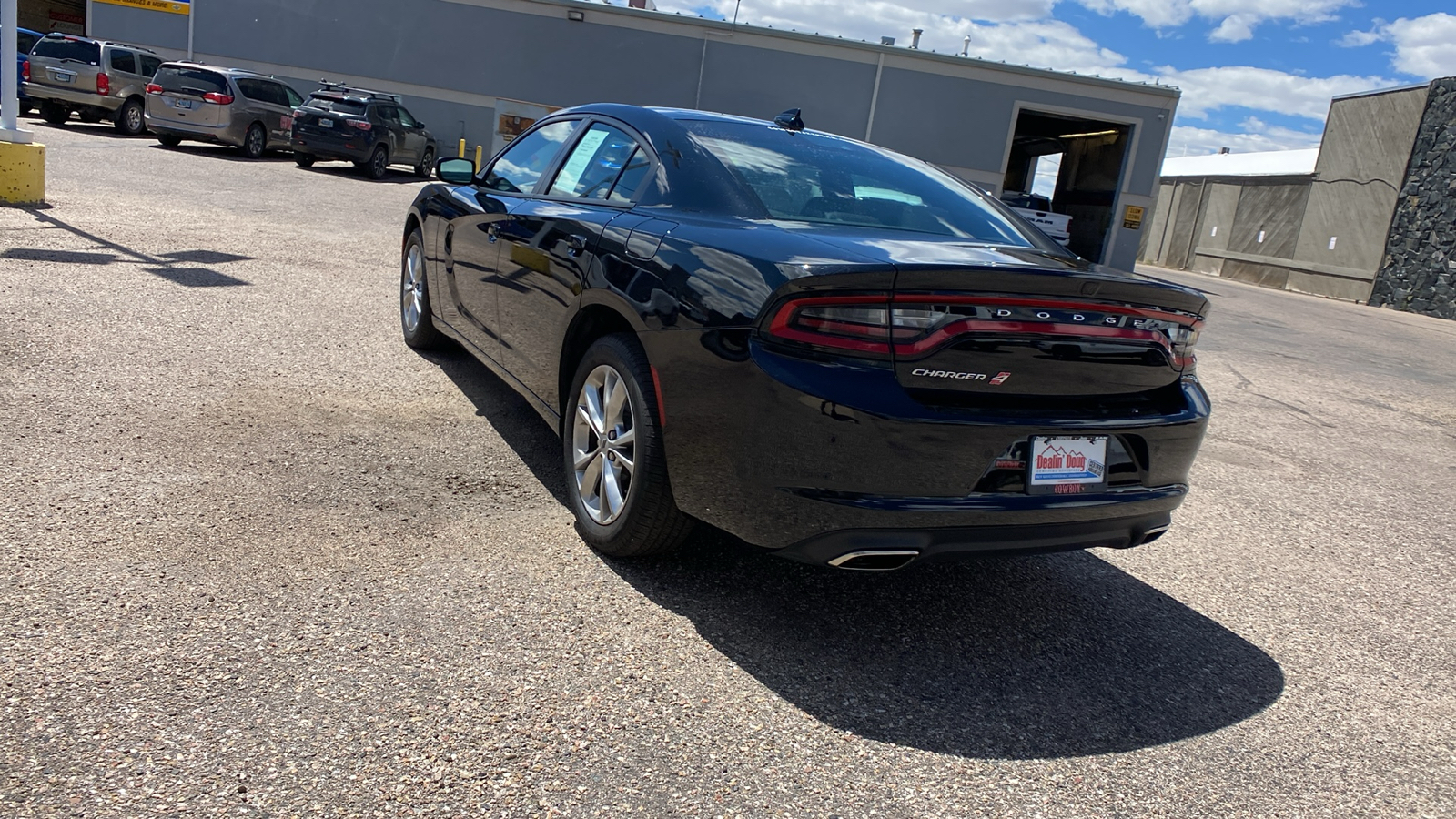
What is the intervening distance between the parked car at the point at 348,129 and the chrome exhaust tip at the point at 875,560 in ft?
59.8

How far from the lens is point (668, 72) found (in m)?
24.9

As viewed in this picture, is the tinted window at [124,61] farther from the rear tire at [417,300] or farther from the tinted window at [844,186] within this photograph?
the tinted window at [844,186]

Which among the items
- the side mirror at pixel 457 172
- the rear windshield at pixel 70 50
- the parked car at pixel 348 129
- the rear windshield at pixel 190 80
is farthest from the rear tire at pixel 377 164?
the side mirror at pixel 457 172

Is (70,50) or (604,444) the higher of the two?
(70,50)

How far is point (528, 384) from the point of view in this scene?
428 cm

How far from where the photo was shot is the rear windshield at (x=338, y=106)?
Answer: 1906cm

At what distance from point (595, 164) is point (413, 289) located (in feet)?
7.75

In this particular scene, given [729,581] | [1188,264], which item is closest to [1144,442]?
[729,581]

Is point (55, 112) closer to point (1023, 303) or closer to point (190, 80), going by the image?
point (190, 80)

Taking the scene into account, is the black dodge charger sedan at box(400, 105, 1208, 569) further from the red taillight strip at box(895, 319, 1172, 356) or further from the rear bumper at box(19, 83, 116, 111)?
the rear bumper at box(19, 83, 116, 111)

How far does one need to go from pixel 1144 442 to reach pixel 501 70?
24.6 meters

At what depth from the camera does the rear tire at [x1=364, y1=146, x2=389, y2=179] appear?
1969cm

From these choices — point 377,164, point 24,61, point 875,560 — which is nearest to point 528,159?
point 875,560

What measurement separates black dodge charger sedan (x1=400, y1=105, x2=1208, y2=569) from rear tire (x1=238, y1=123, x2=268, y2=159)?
58.9 feet
